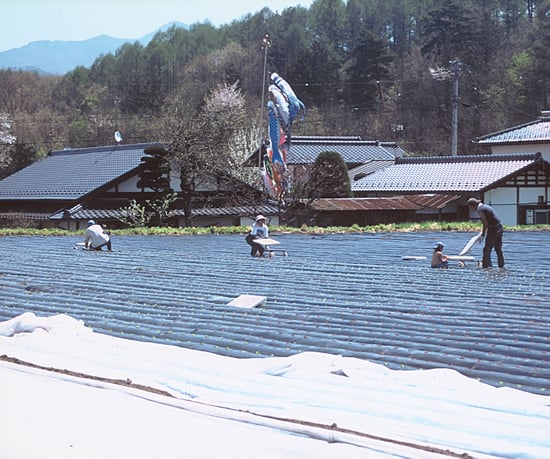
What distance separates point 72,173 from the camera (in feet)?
98.8

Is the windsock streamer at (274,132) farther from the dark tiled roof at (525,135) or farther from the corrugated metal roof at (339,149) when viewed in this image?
the dark tiled roof at (525,135)

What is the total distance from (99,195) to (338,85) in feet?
89.5

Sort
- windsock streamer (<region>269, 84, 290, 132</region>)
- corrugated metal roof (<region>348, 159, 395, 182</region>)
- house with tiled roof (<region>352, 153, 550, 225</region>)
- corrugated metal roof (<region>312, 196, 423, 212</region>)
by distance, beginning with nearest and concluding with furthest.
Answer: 1. windsock streamer (<region>269, 84, 290, 132</region>)
2. corrugated metal roof (<region>312, 196, 423, 212</region>)
3. house with tiled roof (<region>352, 153, 550, 225</region>)
4. corrugated metal roof (<region>348, 159, 395, 182</region>)

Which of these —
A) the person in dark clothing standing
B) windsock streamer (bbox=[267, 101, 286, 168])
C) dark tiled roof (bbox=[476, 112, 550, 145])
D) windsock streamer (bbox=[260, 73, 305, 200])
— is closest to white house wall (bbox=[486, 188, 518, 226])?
dark tiled roof (bbox=[476, 112, 550, 145])

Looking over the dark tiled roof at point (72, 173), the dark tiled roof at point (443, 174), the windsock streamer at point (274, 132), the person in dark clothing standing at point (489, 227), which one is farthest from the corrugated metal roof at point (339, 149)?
the person in dark clothing standing at point (489, 227)

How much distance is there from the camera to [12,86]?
45.7 m

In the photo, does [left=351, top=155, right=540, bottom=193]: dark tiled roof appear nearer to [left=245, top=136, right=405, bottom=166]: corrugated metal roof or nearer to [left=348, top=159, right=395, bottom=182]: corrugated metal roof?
[left=348, top=159, right=395, bottom=182]: corrugated metal roof

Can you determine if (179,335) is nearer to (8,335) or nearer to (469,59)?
(8,335)

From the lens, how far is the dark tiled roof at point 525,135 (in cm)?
3366

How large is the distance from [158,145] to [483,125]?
80.5 feet

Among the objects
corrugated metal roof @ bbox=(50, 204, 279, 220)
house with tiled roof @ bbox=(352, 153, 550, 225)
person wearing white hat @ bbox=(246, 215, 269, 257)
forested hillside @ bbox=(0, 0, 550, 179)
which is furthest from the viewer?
forested hillside @ bbox=(0, 0, 550, 179)

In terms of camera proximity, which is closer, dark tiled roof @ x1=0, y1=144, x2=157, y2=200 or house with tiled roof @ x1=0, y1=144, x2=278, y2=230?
house with tiled roof @ x1=0, y1=144, x2=278, y2=230

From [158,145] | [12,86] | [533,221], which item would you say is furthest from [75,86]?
[533,221]

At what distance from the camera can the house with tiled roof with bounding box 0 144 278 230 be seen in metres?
26.9
